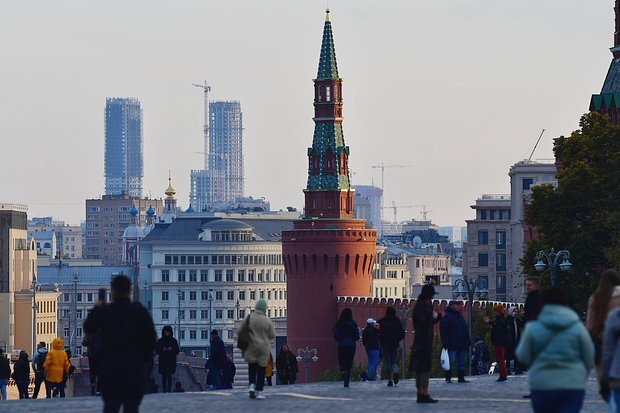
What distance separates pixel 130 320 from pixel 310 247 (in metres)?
116

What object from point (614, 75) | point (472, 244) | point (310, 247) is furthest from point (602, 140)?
point (472, 244)

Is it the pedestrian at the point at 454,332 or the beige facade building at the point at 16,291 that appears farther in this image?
the beige facade building at the point at 16,291

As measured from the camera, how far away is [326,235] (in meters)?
143

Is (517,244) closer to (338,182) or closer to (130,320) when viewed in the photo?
(338,182)

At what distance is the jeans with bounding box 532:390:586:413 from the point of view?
2353 centimetres

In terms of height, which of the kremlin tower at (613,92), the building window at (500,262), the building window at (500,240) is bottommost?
the building window at (500,262)

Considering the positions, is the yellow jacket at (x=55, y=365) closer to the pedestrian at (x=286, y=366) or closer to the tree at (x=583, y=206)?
the pedestrian at (x=286, y=366)

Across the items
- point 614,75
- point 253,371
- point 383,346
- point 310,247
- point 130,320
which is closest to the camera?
point 130,320

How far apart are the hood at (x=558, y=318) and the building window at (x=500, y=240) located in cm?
16013

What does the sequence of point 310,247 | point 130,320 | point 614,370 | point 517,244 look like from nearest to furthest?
point 614,370, point 130,320, point 310,247, point 517,244

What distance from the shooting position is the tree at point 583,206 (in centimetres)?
7431

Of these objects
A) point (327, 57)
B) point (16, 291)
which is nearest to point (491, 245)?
point (16, 291)

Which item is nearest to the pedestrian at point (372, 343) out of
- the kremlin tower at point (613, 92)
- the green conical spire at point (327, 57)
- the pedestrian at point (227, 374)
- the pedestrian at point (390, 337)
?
the pedestrian at point (390, 337)

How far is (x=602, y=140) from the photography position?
3046 inches
